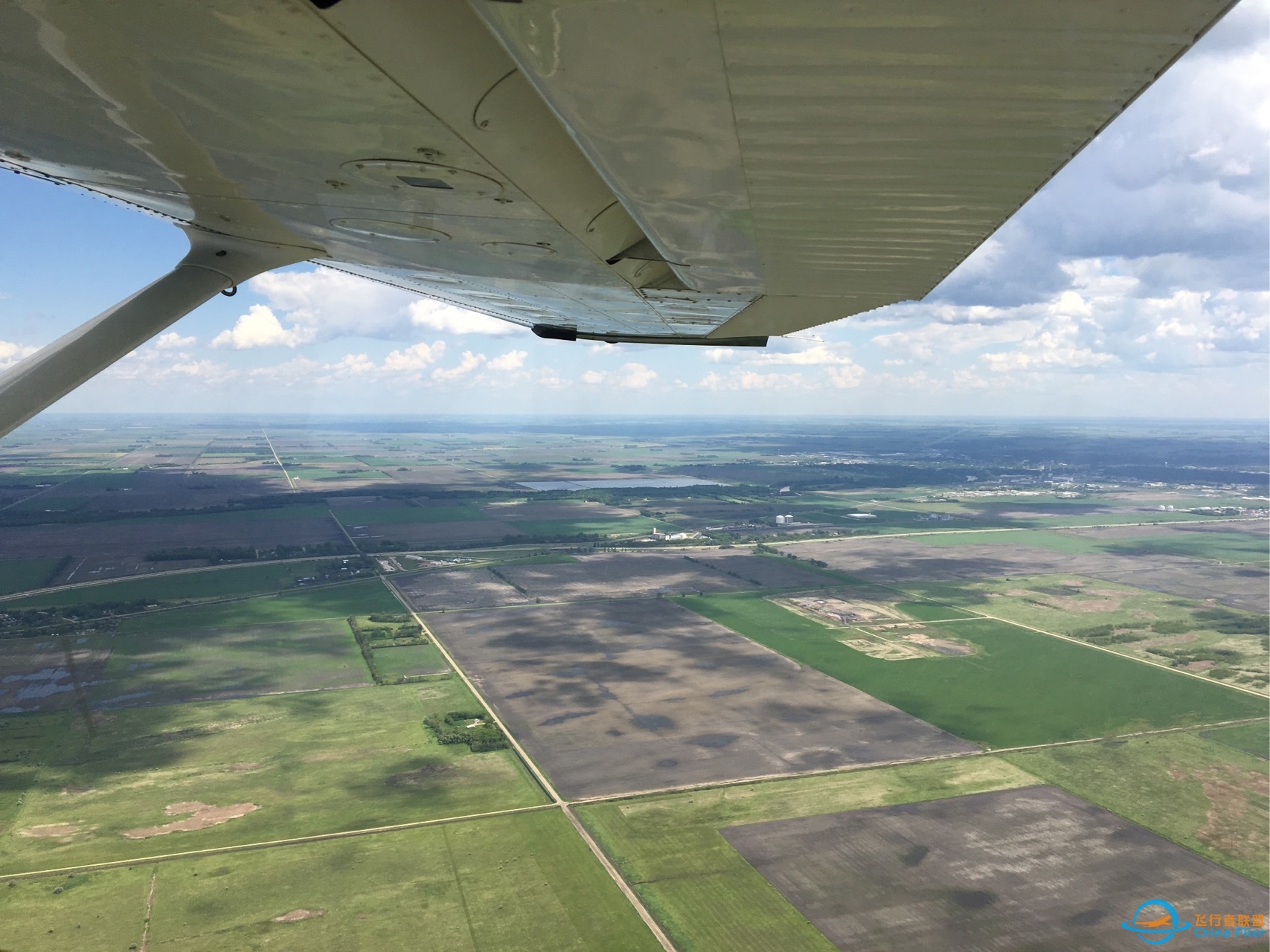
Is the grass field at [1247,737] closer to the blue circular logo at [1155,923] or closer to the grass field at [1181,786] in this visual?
the grass field at [1181,786]

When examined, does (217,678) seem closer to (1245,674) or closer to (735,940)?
(735,940)

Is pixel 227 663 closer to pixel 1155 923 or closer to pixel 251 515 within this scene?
pixel 1155 923

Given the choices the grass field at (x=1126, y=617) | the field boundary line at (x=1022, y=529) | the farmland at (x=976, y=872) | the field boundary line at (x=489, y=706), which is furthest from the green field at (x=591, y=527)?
the farmland at (x=976, y=872)

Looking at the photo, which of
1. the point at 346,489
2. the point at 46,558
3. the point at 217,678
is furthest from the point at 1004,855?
the point at 346,489

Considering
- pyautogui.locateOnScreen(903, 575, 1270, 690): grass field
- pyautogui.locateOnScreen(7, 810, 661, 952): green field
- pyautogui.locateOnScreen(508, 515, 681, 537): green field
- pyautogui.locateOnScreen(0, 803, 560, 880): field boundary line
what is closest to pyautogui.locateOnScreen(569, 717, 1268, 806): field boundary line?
pyautogui.locateOnScreen(0, 803, 560, 880): field boundary line

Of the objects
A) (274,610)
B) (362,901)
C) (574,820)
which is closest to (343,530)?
(274,610)

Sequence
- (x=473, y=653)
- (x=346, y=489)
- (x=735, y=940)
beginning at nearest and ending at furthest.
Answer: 1. (x=735, y=940)
2. (x=473, y=653)
3. (x=346, y=489)
